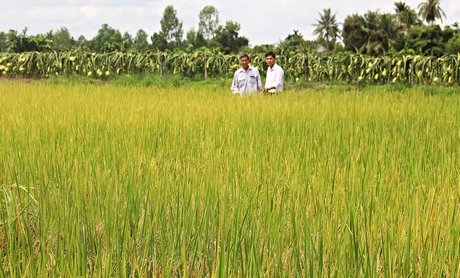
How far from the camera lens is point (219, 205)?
1.74 m

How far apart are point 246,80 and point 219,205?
14.9ft

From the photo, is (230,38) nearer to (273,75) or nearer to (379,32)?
(379,32)

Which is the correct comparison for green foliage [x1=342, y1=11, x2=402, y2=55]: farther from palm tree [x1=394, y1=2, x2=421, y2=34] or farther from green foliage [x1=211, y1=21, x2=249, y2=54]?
green foliage [x1=211, y1=21, x2=249, y2=54]

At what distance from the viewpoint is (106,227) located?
157 centimetres

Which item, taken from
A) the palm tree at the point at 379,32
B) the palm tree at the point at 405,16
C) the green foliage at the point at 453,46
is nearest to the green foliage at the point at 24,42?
the green foliage at the point at 453,46

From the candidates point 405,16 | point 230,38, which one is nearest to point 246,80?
point 405,16

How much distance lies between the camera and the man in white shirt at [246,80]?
20.1ft

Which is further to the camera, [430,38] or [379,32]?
[379,32]

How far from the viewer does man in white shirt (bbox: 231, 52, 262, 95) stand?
613cm

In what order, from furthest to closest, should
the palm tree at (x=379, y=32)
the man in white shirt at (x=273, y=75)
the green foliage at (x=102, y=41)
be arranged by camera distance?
the palm tree at (x=379, y=32)
the green foliage at (x=102, y=41)
the man in white shirt at (x=273, y=75)

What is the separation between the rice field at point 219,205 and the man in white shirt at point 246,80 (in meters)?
2.09

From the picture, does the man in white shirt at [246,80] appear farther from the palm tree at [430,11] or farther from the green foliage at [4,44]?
the palm tree at [430,11]

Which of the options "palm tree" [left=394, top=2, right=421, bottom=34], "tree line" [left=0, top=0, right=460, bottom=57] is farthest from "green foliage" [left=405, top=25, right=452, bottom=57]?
"palm tree" [left=394, top=2, right=421, bottom=34]

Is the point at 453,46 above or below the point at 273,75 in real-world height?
above
